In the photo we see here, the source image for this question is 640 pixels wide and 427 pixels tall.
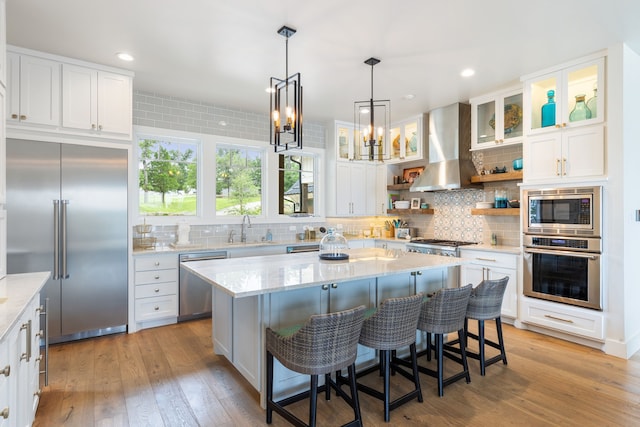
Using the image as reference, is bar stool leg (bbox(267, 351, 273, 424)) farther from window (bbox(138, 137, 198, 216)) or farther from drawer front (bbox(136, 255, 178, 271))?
window (bbox(138, 137, 198, 216))

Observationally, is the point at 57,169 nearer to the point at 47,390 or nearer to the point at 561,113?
the point at 47,390

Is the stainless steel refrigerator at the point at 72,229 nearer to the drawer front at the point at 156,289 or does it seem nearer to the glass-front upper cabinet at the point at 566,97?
the drawer front at the point at 156,289

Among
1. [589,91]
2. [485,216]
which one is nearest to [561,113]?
[589,91]

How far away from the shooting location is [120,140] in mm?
3729

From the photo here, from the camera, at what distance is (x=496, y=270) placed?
13.7 feet

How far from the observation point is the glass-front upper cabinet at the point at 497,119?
4246 millimetres

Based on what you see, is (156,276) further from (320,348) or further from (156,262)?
(320,348)

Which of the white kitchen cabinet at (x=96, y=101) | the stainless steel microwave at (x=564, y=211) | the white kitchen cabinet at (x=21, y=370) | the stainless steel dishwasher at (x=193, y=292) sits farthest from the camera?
the stainless steel dishwasher at (x=193, y=292)

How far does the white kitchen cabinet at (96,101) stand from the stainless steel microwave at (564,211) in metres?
4.56

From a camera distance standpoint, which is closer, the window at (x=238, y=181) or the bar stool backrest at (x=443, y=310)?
the bar stool backrest at (x=443, y=310)

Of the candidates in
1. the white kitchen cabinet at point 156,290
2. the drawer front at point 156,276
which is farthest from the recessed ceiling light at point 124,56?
the drawer front at point 156,276

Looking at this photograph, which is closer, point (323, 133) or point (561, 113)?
point (561, 113)

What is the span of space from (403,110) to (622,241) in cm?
320

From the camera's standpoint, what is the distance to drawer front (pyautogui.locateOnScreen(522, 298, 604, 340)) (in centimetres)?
333
